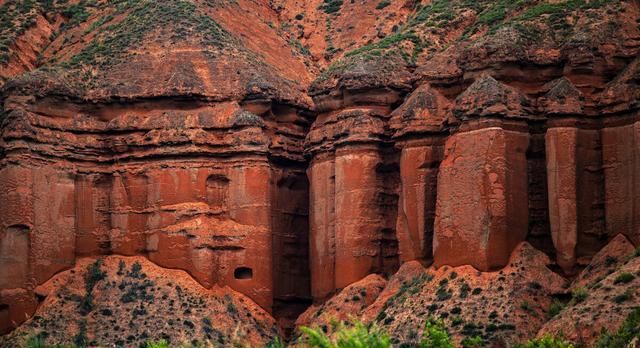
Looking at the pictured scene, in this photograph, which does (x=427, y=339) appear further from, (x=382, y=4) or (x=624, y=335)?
(x=382, y=4)

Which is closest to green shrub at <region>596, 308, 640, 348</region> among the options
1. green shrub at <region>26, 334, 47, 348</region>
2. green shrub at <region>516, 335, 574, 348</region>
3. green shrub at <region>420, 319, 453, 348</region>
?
green shrub at <region>516, 335, 574, 348</region>

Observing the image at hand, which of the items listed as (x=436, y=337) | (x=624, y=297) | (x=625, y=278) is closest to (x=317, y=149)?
(x=436, y=337)

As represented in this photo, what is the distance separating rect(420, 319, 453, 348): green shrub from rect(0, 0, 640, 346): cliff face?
14.5 feet

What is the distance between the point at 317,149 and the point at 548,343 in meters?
21.7

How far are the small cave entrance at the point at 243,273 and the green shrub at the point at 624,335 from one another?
21.1 m

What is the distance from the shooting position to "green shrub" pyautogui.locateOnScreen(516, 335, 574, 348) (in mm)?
76662

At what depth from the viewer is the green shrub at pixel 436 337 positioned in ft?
261

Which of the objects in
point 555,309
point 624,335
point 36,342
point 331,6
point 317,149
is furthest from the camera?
point 331,6

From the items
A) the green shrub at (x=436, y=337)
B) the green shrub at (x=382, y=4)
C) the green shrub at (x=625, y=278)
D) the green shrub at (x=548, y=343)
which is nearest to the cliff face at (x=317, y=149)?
the green shrub at (x=382, y=4)

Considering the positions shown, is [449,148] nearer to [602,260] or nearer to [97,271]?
[602,260]

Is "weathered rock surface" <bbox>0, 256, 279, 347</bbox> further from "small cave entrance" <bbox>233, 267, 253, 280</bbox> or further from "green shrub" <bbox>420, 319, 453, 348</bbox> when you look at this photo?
"green shrub" <bbox>420, 319, 453, 348</bbox>

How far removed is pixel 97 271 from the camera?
315ft

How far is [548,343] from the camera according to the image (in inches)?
3027

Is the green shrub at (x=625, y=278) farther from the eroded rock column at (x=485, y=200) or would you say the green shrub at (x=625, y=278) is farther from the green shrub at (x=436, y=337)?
the eroded rock column at (x=485, y=200)
